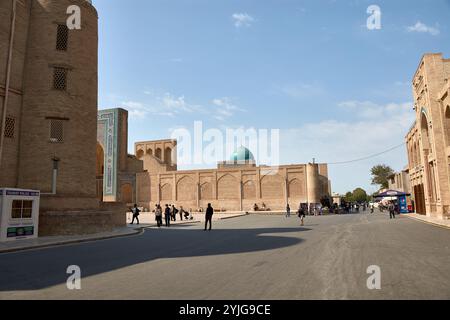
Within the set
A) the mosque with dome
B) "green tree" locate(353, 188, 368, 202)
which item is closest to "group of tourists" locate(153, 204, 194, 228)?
the mosque with dome

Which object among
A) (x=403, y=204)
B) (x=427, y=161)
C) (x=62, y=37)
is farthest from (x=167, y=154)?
(x=62, y=37)

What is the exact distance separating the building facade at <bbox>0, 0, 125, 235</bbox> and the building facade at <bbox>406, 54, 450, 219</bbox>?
71.0ft

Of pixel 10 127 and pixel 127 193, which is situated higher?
pixel 10 127

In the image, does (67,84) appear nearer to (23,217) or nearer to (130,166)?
(23,217)

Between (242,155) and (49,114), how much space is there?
4783cm

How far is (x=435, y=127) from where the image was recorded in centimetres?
2408

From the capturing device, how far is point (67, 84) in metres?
18.7

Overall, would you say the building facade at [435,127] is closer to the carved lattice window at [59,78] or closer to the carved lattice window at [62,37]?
the carved lattice window at [59,78]

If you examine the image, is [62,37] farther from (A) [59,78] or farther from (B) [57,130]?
(B) [57,130]

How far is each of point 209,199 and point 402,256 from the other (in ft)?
141

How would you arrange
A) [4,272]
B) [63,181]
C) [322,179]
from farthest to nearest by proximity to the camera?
[322,179], [63,181], [4,272]

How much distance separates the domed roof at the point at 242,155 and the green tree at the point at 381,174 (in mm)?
37323
